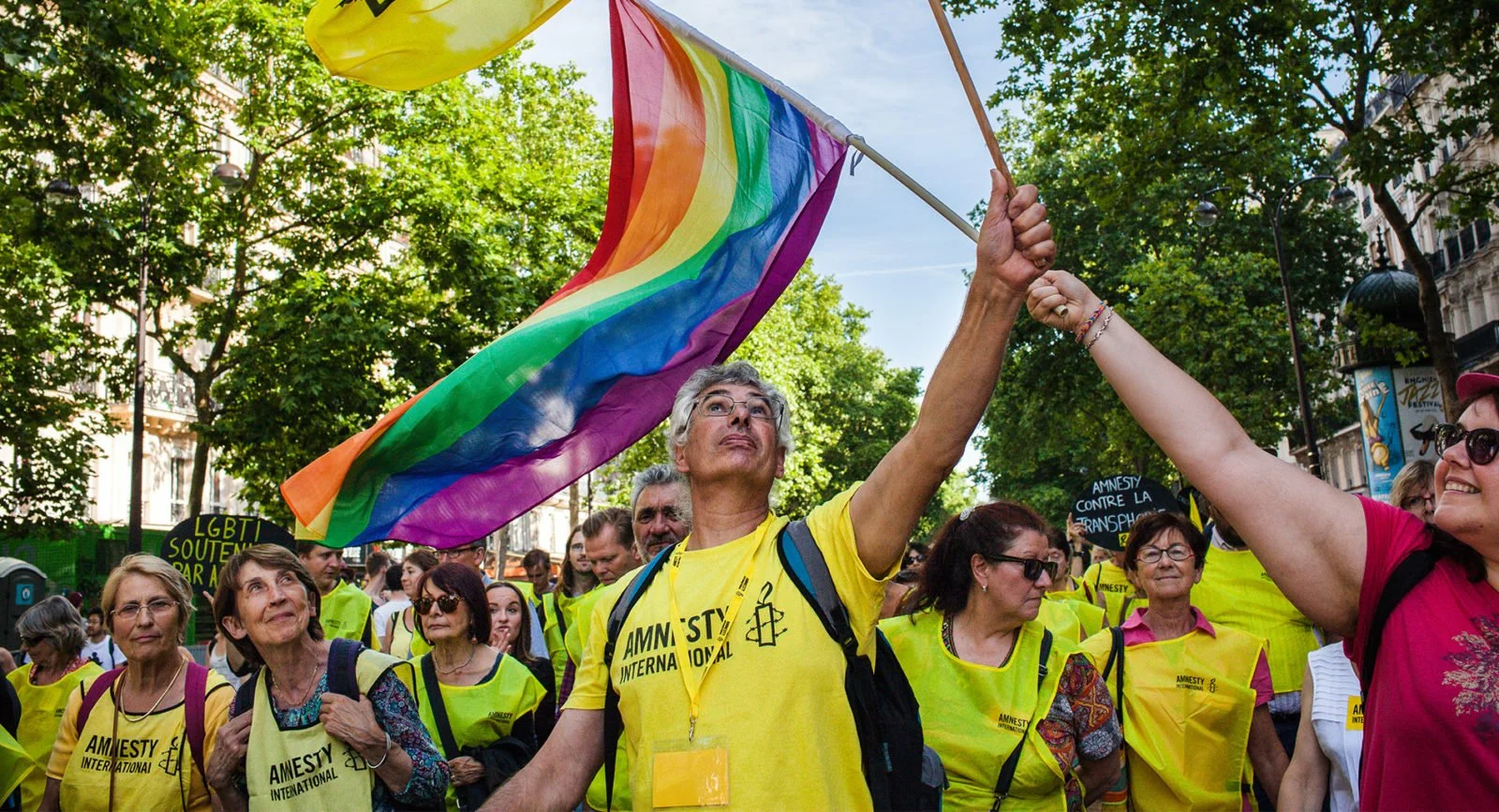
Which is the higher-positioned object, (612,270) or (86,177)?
(86,177)

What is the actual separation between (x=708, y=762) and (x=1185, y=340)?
27421mm

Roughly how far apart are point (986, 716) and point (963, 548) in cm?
68

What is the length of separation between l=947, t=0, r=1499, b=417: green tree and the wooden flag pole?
37.7ft

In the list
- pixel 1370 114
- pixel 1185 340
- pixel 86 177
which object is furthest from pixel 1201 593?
pixel 1370 114

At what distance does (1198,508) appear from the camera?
29.9 ft

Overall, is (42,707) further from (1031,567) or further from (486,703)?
(1031,567)

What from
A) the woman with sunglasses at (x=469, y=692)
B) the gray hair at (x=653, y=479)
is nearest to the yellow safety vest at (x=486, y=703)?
the woman with sunglasses at (x=469, y=692)

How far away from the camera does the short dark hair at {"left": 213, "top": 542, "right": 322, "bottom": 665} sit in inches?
189

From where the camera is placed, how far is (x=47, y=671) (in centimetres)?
811

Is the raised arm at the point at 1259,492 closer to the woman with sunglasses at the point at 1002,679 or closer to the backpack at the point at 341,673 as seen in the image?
the woman with sunglasses at the point at 1002,679

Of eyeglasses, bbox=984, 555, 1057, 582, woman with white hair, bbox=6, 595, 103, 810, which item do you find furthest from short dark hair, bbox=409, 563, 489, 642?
eyeglasses, bbox=984, 555, 1057, 582

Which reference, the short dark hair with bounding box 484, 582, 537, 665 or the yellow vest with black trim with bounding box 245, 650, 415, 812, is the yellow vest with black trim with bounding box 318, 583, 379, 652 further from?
the yellow vest with black trim with bounding box 245, 650, 415, 812

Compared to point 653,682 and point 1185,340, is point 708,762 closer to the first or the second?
point 653,682

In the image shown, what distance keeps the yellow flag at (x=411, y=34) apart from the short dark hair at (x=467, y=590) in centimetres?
220
